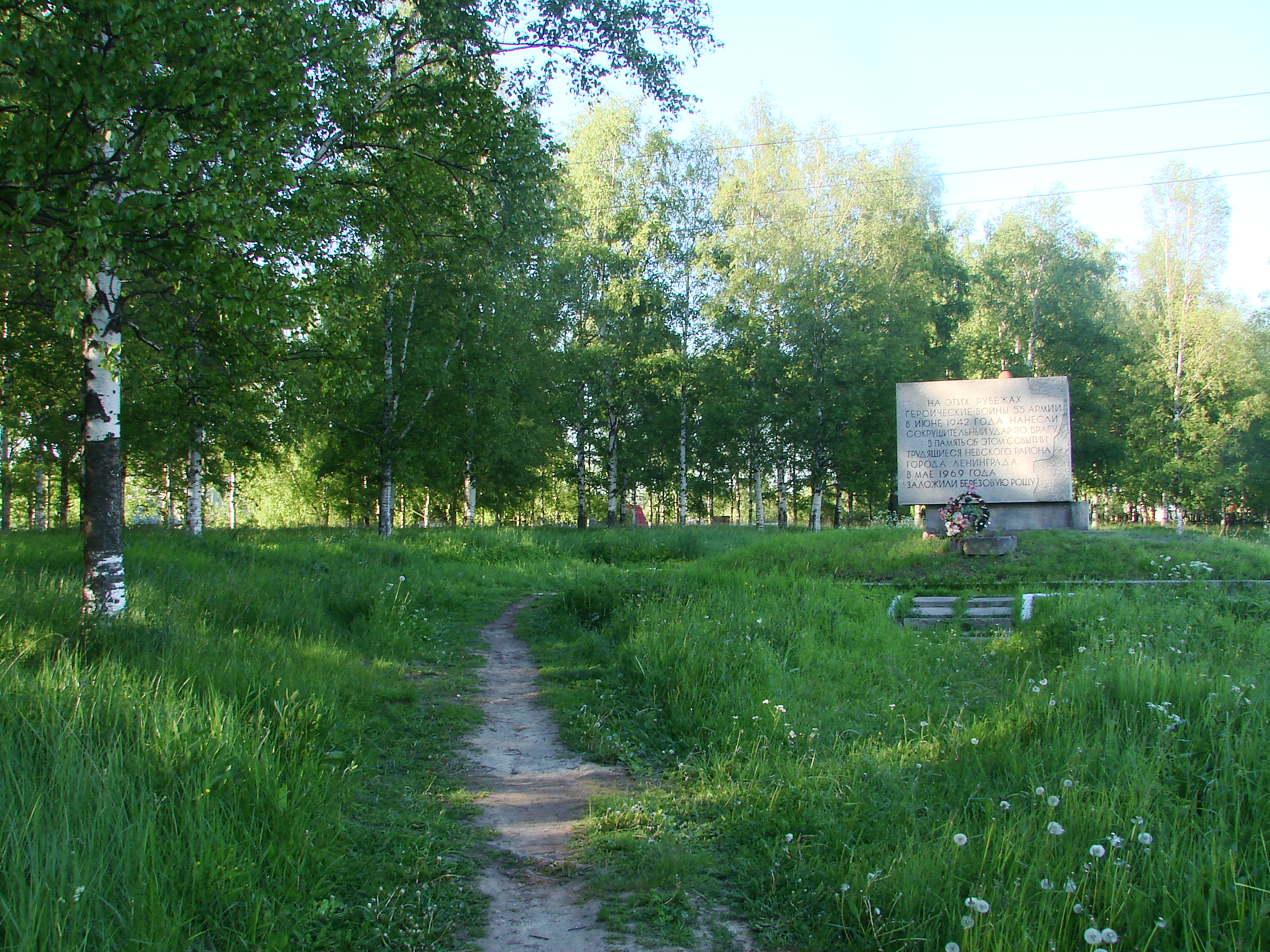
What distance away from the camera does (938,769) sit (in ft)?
13.6

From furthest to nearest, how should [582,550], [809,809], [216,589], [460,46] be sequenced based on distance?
[582,550] → [460,46] → [216,589] → [809,809]

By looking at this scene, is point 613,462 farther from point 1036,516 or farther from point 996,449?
point 1036,516

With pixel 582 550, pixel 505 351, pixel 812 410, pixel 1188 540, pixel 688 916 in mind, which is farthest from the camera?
pixel 812 410

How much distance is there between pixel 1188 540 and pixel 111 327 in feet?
49.5

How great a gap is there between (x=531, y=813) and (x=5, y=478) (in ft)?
89.5

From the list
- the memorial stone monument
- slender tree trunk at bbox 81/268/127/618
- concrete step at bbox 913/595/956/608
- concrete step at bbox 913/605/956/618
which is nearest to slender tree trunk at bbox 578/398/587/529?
the memorial stone monument

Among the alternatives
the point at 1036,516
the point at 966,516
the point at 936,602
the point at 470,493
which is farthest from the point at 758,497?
the point at 936,602

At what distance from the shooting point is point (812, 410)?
2831 centimetres

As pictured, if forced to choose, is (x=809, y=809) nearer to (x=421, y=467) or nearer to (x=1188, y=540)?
(x=1188, y=540)

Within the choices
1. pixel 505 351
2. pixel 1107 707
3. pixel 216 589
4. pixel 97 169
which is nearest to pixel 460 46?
pixel 97 169

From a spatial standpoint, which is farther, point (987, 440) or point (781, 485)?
point (781, 485)

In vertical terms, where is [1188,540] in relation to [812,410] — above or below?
below

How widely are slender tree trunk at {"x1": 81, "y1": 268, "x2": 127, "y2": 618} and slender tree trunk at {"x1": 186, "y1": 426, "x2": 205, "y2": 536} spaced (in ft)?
31.5

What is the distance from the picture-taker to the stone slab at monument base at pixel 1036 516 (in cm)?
1588
